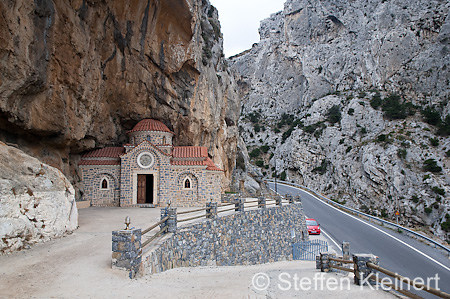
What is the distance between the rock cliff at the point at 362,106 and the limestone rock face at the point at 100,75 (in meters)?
25.0

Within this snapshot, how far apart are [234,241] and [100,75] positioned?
591 inches

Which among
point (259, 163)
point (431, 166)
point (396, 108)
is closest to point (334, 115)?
point (396, 108)

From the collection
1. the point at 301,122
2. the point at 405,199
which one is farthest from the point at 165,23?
the point at 301,122

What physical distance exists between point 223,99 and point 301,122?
34.6 m

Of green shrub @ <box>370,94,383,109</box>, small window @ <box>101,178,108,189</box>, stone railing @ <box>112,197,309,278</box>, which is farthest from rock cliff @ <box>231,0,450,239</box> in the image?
small window @ <box>101,178,108,189</box>

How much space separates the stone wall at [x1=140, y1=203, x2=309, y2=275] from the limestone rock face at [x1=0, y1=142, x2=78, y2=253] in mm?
4146

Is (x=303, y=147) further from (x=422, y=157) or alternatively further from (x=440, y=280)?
(x=440, y=280)

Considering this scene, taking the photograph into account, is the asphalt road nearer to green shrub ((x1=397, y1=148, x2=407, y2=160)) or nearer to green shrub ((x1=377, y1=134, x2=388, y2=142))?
green shrub ((x1=397, y1=148, x2=407, y2=160))

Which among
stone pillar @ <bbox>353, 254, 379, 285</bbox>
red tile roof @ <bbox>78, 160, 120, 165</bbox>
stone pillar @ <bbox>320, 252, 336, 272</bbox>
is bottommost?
stone pillar @ <bbox>320, 252, 336, 272</bbox>

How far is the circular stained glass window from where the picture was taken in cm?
2284

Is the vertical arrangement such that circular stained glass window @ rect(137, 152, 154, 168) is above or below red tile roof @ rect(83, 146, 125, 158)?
below

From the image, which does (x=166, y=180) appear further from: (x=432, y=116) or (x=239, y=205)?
(x=432, y=116)

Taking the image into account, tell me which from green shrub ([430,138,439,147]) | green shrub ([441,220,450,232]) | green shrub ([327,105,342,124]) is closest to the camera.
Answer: green shrub ([441,220,450,232])

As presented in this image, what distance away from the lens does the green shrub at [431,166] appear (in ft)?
121
